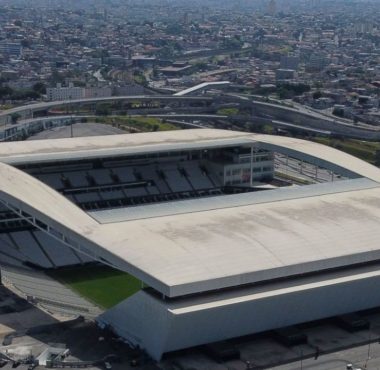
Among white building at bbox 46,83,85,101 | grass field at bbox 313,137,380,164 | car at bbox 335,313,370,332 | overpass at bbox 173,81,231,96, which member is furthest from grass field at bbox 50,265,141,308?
overpass at bbox 173,81,231,96

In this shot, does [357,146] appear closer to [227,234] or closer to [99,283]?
[99,283]

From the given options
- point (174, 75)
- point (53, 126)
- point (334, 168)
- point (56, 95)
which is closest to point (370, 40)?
point (174, 75)

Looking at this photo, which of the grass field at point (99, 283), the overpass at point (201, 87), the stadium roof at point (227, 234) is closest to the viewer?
the stadium roof at point (227, 234)

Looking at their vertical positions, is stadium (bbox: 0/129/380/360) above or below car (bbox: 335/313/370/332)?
above

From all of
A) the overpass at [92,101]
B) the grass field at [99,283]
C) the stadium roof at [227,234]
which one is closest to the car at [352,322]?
the stadium roof at [227,234]

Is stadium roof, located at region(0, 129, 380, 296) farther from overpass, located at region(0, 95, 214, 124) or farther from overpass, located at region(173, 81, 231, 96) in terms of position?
overpass, located at region(173, 81, 231, 96)

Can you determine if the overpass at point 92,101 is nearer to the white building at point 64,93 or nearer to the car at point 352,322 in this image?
the white building at point 64,93
